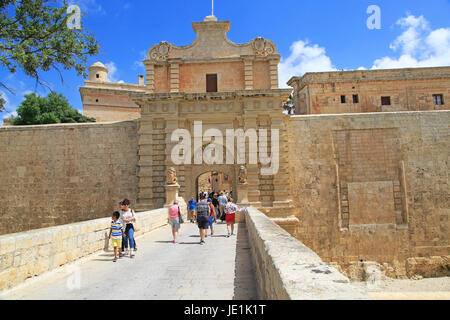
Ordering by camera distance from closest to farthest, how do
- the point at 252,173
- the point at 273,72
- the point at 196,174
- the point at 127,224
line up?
the point at 127,224
the point at 252,173
the point at 196,174
the point at 273,72

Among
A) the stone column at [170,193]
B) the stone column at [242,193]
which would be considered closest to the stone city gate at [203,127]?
the stone column at [242,193]

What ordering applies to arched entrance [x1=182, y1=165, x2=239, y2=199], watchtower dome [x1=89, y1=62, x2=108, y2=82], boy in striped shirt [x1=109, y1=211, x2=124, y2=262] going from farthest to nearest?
watchtower dome [x1=89, y1=62, x2=108, y2=82]
arched entrance [x1=182, y1=165, x2=239, y2=199]
boy in striped shirt [x1=109, y1=211, x2=124, y2=262]

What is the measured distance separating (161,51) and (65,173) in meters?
7.81

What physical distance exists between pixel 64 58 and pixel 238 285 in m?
10.3

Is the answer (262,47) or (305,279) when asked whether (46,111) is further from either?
(305,279)

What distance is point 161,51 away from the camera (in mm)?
16203

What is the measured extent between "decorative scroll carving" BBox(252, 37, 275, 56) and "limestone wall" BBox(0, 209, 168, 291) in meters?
11.9

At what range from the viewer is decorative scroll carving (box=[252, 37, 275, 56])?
52.5 feet

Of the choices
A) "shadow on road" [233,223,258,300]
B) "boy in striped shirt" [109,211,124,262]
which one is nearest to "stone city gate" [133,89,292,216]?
"shadow on road" [233,223,258,300]

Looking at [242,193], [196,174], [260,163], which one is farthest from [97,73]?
[242,193]

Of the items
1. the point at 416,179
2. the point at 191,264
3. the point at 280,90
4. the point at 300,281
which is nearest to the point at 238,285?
the point at 191,264

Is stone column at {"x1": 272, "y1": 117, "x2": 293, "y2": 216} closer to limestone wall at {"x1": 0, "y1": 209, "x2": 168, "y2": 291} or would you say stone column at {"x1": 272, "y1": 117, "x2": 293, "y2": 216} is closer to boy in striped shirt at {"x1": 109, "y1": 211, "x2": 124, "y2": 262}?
limestone wall at {"x1": 0, "y1": 209, "x2": 168, "y2": 291}

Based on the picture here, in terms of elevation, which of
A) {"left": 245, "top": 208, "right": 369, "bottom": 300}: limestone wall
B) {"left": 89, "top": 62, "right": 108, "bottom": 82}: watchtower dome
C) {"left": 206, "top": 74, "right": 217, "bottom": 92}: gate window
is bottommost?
{"left": 245, "top": 208, "right": 369, "bottom": 300}: limestone wall

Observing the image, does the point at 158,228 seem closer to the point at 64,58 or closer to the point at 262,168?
the point at 262,168
